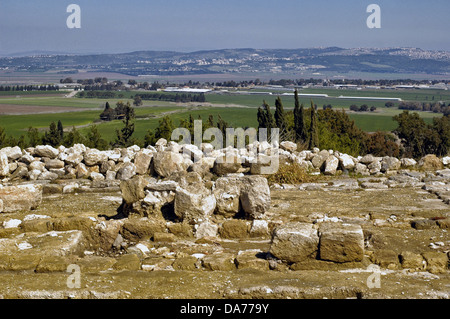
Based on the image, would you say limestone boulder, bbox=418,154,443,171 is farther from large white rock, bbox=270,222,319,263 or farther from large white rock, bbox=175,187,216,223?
large white rock, bbox=270,222,319,263

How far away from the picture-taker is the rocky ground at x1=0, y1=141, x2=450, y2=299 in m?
7.27

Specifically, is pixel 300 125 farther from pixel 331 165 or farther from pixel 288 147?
pixel 331 165

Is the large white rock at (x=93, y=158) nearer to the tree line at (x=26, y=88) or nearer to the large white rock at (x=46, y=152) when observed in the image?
the large white rock at (x=46, y=152)

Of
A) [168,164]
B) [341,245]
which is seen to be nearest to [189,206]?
[341,245]

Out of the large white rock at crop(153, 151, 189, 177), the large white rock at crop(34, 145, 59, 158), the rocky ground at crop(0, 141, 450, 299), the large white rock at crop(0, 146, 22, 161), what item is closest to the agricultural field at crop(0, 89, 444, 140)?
the large white rock at crop(34, 145, 59, 158)

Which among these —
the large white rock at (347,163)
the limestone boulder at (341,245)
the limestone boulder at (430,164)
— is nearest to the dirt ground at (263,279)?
the limestone boulder at (341,245)

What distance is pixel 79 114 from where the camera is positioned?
80.1 metres

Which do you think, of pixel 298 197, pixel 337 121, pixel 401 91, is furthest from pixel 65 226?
pixel 401 91

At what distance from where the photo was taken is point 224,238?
1023 cm

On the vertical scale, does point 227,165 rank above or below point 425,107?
above

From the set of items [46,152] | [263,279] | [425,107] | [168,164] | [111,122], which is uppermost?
[46,152]

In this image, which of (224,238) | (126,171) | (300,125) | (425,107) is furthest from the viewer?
(425,107)

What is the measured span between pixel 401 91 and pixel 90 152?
458 ft
